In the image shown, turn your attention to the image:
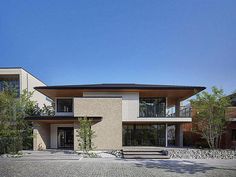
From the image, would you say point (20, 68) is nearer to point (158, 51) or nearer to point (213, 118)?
point (158, 51)

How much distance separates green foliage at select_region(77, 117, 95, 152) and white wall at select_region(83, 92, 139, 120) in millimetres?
3369

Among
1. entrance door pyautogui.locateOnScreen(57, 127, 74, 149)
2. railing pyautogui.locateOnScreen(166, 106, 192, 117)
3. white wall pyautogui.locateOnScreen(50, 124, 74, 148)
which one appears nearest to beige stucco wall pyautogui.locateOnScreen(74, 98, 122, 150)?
white wall pyautogui.locateOnScreen(50, 124, 74, 148)

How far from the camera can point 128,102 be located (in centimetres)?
2125

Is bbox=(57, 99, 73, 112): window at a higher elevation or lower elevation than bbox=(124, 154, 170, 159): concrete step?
higher

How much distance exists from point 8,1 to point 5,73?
19529 millimetres

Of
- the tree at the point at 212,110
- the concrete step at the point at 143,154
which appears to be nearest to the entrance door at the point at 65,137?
the concrete step at the point at 143,154

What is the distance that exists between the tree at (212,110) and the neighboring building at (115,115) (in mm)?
1439

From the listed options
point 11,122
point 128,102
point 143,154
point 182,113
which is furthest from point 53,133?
point 182,113

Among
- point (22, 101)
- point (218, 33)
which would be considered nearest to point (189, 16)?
point (218, 33)

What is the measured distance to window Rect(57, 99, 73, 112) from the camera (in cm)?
2295

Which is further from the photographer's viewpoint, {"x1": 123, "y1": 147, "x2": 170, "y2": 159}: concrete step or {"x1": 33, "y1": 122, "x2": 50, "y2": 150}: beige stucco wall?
{"x1": 33, "y1": 122, "x2": 50, "y2": 150}: beige stucco wall

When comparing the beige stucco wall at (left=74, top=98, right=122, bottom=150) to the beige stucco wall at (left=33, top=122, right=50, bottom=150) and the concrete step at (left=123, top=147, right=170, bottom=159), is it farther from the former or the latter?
the beige stucco wall at (left=33, top=122, right=50, bottom=150)

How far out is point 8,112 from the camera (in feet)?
58.3

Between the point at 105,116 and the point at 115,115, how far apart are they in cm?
83
